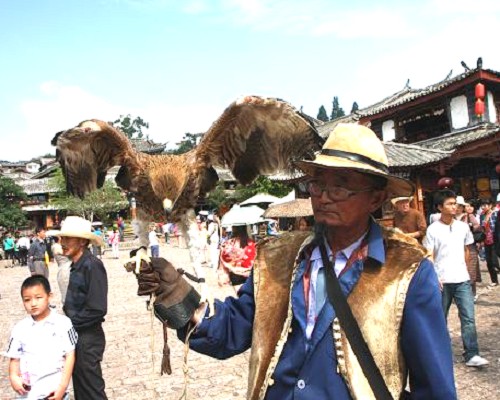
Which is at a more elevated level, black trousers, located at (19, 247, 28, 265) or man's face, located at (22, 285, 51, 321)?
man's face, located at (22, 285, 51, 321)

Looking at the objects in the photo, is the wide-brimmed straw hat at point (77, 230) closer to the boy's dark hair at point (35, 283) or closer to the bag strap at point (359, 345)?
the boy's dark hair at point (35, 283)

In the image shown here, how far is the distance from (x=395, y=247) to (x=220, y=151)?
2.30 meters

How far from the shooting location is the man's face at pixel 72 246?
4262 millimetres

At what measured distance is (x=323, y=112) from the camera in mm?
88375

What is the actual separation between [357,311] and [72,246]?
10.5ft

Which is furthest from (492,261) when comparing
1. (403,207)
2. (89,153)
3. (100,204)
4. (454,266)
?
(100,204)

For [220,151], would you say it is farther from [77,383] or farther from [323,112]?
[323,112]

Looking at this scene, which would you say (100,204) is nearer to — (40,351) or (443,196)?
(443,196)

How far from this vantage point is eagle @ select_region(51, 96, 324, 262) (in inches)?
136

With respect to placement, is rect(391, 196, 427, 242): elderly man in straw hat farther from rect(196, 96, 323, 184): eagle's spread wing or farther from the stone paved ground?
rect(196, 96, 323, 184): eagle's spread wing

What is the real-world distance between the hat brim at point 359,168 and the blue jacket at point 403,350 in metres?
0.24

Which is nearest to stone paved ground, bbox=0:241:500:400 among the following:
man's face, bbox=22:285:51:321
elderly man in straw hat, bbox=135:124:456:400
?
man's face, bbox=22:285:51:321

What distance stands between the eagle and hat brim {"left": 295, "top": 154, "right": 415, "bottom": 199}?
117 centimetres

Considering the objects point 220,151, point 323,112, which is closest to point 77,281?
point 220,151
